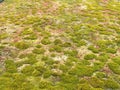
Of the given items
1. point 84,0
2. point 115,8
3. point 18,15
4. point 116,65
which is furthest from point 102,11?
point 116,65

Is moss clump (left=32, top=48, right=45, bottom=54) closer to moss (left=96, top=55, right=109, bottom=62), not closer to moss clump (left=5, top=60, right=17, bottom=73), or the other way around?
moss clump (left=5, top=60, right=17, bottom=73)

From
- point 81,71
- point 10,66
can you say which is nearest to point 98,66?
point 81,71

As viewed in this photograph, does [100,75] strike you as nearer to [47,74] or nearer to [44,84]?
[47,74]

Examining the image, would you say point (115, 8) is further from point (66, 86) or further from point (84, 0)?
point (66, 86)

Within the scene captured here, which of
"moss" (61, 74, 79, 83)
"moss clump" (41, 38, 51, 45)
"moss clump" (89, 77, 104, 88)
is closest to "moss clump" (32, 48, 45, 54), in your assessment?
"moss clump" (41, 38, 51, 45)

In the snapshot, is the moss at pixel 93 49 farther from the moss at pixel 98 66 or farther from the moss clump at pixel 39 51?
the moss clump at pixel 39 51

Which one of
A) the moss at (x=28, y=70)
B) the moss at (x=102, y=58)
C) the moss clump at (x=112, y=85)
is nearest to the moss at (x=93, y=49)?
the moss at (x=102, y=58)
